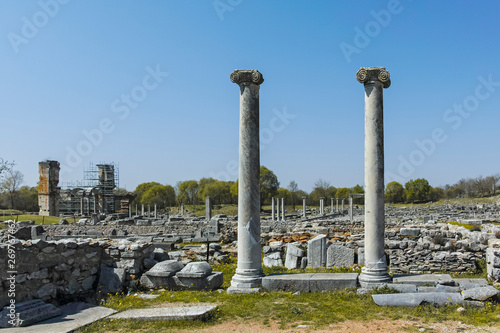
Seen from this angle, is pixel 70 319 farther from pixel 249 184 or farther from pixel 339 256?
pixel 339 256

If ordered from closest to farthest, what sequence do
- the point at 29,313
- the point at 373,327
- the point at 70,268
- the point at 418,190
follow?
the point at 373,327 < the point at 29,313 < the point at 70,268 < the point at 418,190

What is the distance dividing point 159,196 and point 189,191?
11848 millimetres

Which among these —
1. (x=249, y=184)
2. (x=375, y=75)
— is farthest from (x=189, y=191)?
(x=375, y=75)

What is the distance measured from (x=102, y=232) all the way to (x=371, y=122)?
24.8 metres

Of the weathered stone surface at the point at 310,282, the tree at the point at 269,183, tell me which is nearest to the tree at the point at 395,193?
the tree at the point at 269,183

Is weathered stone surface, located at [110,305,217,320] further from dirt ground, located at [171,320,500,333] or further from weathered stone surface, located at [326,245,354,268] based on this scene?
weathered stone surface, located at [326,245,354,268]

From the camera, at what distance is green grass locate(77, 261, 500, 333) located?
6.60 metres

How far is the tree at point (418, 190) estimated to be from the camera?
90881mm

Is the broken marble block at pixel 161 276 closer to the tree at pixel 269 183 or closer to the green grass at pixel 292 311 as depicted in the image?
the green grass at pixel 292 311

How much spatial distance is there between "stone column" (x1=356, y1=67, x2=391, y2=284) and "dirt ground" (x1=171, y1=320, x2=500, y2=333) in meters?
2.42

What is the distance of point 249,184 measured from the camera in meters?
9.32

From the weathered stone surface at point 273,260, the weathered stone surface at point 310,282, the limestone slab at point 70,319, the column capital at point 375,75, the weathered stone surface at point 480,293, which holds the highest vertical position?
the column capital at point 375,75

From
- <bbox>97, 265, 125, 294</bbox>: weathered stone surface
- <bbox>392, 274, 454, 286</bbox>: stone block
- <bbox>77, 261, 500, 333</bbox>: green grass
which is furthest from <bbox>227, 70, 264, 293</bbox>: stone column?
<bbox>392, 274, 454, 286</bbox>: stone block

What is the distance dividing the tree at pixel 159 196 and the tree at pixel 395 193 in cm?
4983
